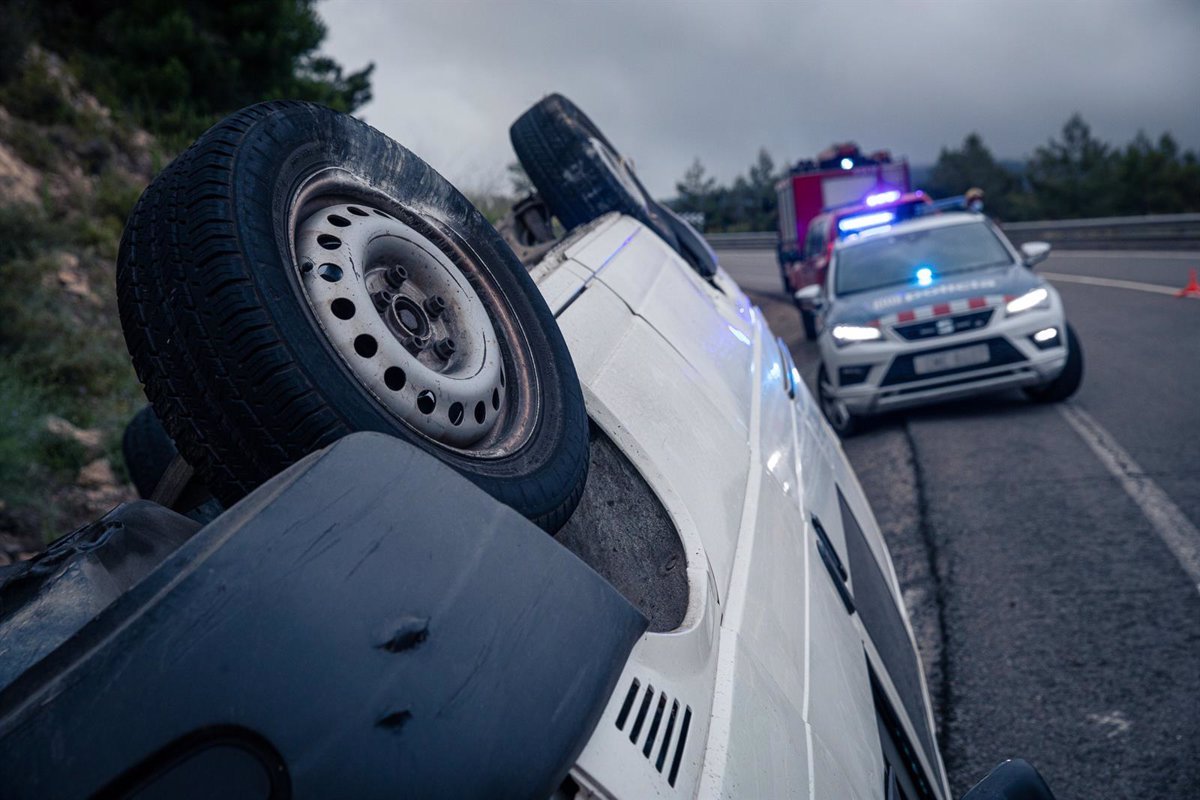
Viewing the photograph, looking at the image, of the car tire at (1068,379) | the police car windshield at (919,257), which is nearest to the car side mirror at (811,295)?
the police car windshield at (919,257)

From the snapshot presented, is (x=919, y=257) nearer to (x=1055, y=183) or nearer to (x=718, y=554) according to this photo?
(x=718, y=554)

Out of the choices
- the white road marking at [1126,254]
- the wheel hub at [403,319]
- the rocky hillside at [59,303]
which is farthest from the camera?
the white road marking at [1126,254]

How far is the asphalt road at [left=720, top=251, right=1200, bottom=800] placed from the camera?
344 centimetres

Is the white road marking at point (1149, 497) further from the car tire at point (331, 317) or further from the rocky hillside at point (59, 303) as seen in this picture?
the rocky hillside at point (59, 303)

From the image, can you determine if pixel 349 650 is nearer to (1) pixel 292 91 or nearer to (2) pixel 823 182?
(1) pixel 292 91

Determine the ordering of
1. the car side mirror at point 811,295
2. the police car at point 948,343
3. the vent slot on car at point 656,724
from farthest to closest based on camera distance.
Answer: the car side mirror at point 811,295 → the police car at point 948,343 → the vent slot on car at point 656,724

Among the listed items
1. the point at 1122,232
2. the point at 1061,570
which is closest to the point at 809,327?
the point at 1061,570

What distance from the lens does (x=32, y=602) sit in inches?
47.8

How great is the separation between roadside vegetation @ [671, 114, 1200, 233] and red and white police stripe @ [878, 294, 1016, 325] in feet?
159

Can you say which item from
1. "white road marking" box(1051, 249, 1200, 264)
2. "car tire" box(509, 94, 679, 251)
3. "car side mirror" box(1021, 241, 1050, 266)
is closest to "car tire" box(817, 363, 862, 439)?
"car side mirror" box(1021, 241, 1050, 266)

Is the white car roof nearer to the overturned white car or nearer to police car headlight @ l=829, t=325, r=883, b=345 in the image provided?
police car headlight @ l=829, t=325, r=883, b=345

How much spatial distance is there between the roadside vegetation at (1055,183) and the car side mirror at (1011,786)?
55.6 metres

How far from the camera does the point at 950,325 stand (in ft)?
27.4

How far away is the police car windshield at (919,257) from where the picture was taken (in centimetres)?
905
